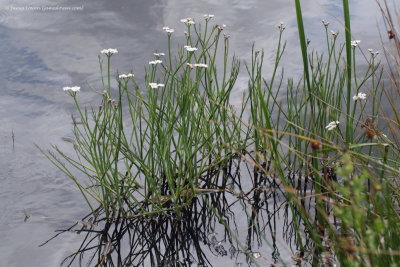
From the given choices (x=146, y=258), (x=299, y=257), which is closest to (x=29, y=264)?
(x=146, y=258)

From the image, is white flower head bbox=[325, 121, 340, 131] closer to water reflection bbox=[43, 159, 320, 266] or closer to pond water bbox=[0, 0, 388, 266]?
water reflection bbox=[43, 159, 320, 266]

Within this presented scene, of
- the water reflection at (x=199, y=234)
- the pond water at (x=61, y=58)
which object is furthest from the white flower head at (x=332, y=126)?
the pond water at (x=61, y=58)

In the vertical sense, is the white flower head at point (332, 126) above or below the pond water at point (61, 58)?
above

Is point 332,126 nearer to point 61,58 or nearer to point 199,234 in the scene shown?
point 199,234

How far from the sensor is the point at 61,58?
5.09 meters

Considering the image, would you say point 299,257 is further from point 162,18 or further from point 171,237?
point 162,18

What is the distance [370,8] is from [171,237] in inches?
162

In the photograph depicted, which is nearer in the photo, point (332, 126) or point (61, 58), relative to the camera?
point (332, 126)

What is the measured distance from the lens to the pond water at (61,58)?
294 centimetres

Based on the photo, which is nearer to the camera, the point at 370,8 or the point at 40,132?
the point at 40,132

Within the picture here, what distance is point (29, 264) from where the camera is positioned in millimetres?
2637

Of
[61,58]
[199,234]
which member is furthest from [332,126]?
[61,58]

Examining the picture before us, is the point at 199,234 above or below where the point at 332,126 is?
below

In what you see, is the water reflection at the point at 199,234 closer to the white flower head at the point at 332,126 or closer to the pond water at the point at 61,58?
the pond water at the point at 61,58
